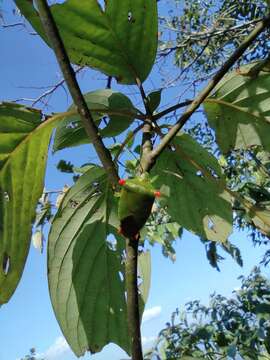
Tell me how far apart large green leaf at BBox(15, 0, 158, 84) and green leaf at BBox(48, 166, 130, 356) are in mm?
129

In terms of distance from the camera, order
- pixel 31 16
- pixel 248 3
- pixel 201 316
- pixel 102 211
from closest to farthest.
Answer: pixel 31 16 → pixel 102 211 → pixel 201 316 → pixel 248 3

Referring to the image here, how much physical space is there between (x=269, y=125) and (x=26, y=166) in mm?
280

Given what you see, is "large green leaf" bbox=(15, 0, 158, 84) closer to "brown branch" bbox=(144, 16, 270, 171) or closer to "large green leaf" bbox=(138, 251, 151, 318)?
"brown branch" bbox=(144, 16, 270, 171)

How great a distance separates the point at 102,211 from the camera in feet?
1.95

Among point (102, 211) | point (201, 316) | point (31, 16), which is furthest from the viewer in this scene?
point (201, 316)

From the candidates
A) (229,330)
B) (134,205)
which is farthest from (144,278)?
(229,330)

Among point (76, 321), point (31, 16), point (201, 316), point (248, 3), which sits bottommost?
point (76, 321)

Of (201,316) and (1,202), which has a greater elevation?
(201,316)

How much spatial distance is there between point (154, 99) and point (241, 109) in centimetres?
11

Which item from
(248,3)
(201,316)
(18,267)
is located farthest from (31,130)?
(248,3)

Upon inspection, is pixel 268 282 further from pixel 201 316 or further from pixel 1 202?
pixel 1 202

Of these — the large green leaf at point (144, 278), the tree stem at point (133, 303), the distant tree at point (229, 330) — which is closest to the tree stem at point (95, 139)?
the tree stem at point (133, 303)

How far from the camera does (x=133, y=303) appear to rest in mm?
321

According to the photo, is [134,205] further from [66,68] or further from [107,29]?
[107,29]
